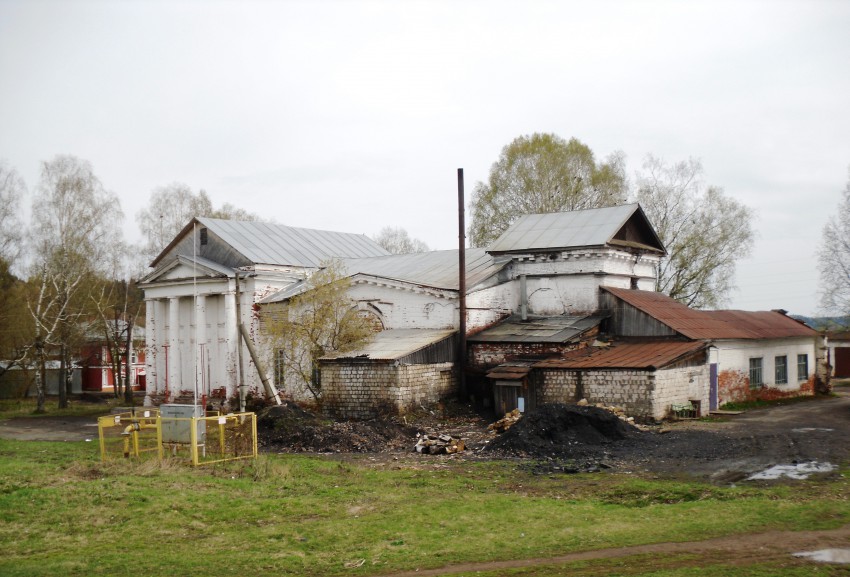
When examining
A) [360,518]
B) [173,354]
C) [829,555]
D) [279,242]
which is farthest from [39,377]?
[829,555]

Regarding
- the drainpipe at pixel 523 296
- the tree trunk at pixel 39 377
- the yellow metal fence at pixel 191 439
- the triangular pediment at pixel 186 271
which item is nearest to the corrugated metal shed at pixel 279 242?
the triangular pediment at pixel 186 271

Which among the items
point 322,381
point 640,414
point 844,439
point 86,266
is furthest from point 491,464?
point 86,266

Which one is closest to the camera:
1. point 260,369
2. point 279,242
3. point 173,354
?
point 260,369

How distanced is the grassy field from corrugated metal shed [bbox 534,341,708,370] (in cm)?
862

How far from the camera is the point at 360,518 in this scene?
12.6 meters

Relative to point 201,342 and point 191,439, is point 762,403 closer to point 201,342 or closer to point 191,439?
point 191,439

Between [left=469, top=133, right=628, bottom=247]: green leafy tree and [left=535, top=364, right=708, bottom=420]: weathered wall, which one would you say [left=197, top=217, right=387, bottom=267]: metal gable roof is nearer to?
[left=469, top=133, right=628, bottom=247]: green leafy tree

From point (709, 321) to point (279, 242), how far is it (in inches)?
815

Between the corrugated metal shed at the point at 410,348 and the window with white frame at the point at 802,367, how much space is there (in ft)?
54.9

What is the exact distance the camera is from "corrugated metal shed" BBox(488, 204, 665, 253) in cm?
3200

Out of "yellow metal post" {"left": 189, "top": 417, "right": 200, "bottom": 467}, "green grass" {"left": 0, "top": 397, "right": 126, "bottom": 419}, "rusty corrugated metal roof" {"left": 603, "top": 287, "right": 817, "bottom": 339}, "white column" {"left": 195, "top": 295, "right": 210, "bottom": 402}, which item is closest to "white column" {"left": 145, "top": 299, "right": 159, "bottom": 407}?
"green grass" {"left": 0, "top": 397, "right": 126, "bottom": 419}

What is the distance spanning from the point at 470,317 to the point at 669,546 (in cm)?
2045

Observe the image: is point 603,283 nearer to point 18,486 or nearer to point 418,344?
point 418,344

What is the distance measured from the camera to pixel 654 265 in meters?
35.3
